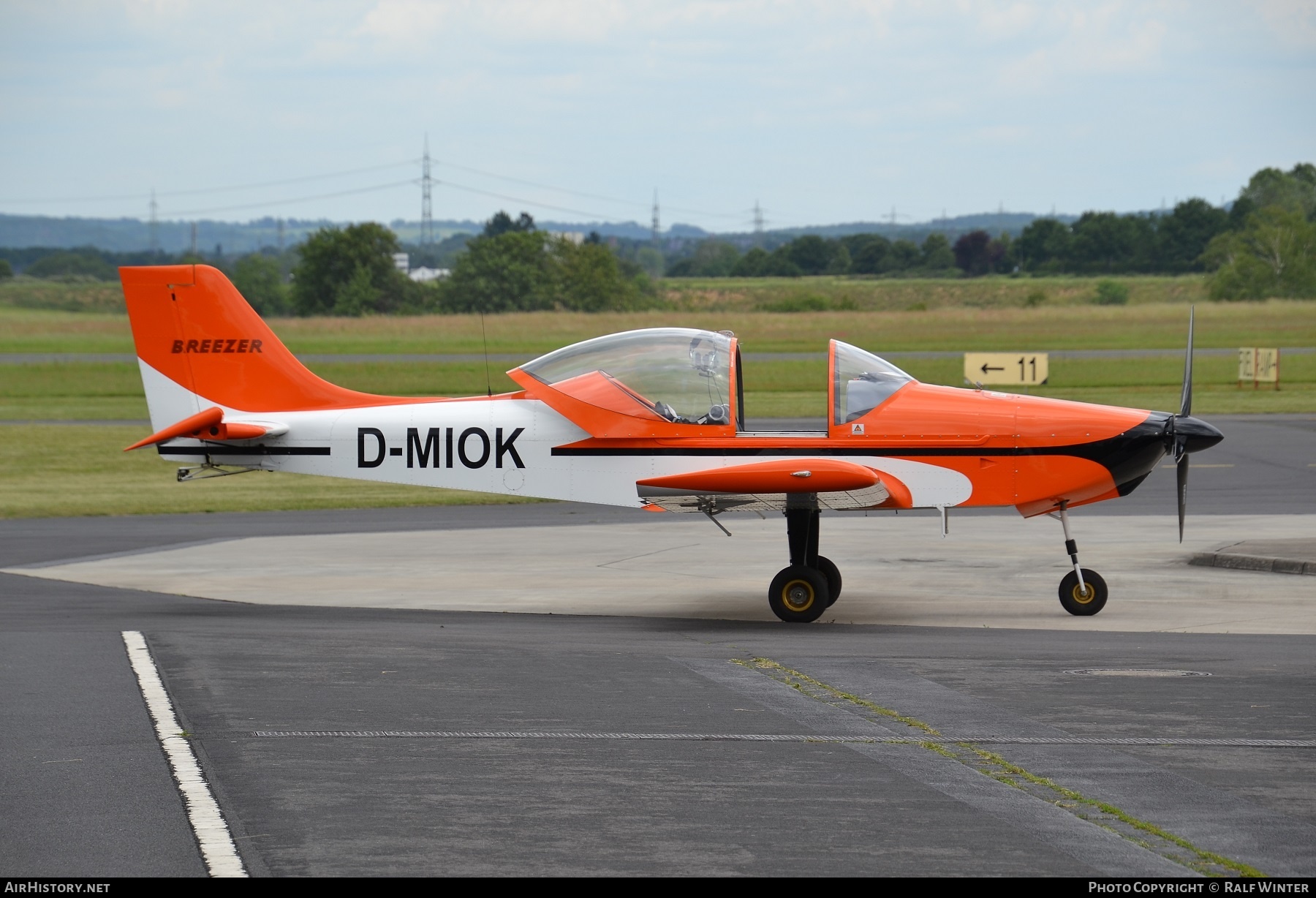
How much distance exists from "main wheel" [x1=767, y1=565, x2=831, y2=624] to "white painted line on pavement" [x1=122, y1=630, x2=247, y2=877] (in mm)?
4996

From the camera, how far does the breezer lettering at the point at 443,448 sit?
1341 cm

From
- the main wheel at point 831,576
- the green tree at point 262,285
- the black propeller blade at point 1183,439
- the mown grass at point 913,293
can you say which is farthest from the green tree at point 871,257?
the main wheel at point 831,576

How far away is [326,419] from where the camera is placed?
1369 cm

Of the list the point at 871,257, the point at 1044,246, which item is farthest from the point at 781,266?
the point at 1044,246

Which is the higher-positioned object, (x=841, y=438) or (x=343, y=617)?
(x=841, y=438)

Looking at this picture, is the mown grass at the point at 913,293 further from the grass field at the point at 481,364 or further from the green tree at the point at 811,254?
the green tree at the point at 811,254

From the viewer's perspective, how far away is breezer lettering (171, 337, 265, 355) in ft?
46.2

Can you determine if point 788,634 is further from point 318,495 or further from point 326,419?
point 318,495

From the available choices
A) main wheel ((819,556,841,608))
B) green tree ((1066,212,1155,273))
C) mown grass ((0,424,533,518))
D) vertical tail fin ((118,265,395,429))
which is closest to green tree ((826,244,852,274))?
green tree ((1066,212,1155,273))

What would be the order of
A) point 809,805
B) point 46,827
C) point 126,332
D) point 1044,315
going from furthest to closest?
point 1044,315 → point 126,332 → point 809,805 → point 46,827

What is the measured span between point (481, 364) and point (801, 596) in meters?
43.7

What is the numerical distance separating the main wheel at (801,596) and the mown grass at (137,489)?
782 cm

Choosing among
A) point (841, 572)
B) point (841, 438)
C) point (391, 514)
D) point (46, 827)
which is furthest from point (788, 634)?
point (391, 514)

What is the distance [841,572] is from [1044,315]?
7510 cm
